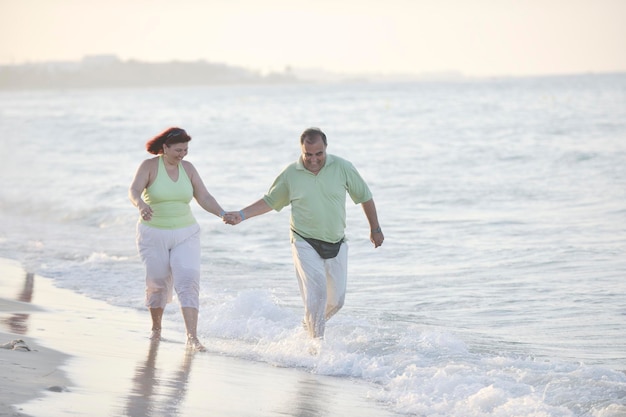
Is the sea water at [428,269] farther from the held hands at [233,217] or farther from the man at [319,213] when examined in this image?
the held hands at [233,217]

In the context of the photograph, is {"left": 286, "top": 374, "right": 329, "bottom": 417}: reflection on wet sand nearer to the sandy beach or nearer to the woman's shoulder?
the sandy beach

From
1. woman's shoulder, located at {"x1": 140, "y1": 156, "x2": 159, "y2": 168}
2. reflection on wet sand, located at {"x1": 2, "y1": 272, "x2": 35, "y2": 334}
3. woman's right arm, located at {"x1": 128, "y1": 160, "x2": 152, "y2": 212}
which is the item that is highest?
woman's shoulder, located at {"x1": 140, "y1": 156, "x2": 159, "y2": 168}

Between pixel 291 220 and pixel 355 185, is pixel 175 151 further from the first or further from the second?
pixel 355 185

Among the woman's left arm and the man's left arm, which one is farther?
the woman's left arm

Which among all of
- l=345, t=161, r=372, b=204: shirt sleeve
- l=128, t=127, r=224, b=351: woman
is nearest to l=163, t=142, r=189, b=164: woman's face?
l=128, t=127, r=224, b=351: woman

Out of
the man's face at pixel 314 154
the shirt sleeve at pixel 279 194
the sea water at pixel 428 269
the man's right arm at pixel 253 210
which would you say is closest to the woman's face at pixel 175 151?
the man's right arm at pixel 253 210

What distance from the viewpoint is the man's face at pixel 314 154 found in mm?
7207

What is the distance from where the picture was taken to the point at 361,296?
10.7 meters

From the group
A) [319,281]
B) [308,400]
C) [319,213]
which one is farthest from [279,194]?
[308,400]

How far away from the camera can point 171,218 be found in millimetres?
7738

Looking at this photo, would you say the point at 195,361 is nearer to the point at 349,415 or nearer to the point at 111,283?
the point at 349,415

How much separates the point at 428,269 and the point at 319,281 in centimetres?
500

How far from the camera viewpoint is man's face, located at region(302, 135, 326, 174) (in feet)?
23.6

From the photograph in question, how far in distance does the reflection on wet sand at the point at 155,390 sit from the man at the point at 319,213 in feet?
3.53
